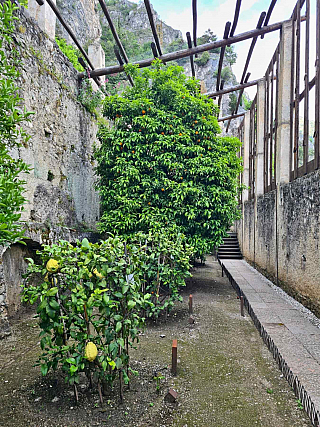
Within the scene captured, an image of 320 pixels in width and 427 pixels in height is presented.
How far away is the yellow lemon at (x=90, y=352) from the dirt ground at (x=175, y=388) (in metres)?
0.51

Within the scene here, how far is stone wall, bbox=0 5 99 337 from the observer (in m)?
5.78

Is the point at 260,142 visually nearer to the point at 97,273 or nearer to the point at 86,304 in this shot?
the point at 97,273

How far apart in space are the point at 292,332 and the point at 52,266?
3504mm

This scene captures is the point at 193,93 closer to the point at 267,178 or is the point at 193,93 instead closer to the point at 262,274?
the point at 267,178

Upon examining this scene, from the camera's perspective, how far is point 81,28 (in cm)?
2827

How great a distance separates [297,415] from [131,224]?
4517mm

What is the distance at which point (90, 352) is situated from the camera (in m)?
2.56

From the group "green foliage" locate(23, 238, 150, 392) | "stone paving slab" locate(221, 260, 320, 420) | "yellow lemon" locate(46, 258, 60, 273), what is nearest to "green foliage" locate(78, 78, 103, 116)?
"stone paving slab" locate(221, 260, 320, 420)

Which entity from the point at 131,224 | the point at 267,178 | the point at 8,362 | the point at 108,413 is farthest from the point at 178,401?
the point at 267,178

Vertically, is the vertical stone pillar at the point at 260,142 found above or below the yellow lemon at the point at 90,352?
above

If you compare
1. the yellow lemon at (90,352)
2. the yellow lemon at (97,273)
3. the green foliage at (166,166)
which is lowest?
the yellow lemon at (90,352)

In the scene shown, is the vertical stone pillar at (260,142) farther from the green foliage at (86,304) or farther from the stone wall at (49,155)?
the green foliage at (86,304)

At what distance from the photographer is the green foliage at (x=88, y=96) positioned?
28.6ft

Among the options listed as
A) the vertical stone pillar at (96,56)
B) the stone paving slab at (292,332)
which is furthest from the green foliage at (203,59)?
the stone paving slab at (292,332)
